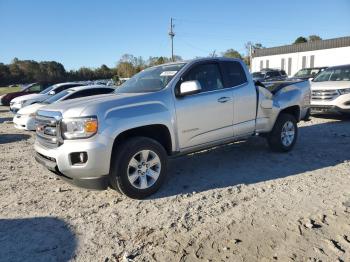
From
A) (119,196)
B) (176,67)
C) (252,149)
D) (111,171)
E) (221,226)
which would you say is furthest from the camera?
(252,149)

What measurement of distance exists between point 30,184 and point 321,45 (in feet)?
138

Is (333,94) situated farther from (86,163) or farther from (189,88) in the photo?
(86,163)

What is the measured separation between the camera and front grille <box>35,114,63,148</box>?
4.29m

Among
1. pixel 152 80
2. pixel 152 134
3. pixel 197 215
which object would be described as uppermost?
pixel 152 80

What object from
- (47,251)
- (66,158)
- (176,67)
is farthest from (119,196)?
(176,67)

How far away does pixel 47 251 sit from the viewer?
11.1 feet

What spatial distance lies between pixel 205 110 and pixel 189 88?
54 centimetres

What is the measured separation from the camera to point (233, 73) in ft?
19.0

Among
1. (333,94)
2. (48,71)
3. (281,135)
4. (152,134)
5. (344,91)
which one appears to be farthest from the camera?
(48,71)

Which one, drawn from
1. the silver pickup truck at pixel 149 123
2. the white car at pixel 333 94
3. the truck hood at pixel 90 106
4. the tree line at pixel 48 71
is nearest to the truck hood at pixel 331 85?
the white car at pixel 333 94

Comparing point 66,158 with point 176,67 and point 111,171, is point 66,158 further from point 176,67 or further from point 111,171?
Result: point 176,67

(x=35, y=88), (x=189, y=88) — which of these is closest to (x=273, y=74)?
(x=35, y=88)

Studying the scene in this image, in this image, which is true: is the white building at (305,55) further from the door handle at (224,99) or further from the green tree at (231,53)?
the door handle at (224,99)

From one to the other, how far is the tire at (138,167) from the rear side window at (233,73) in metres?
1.83
